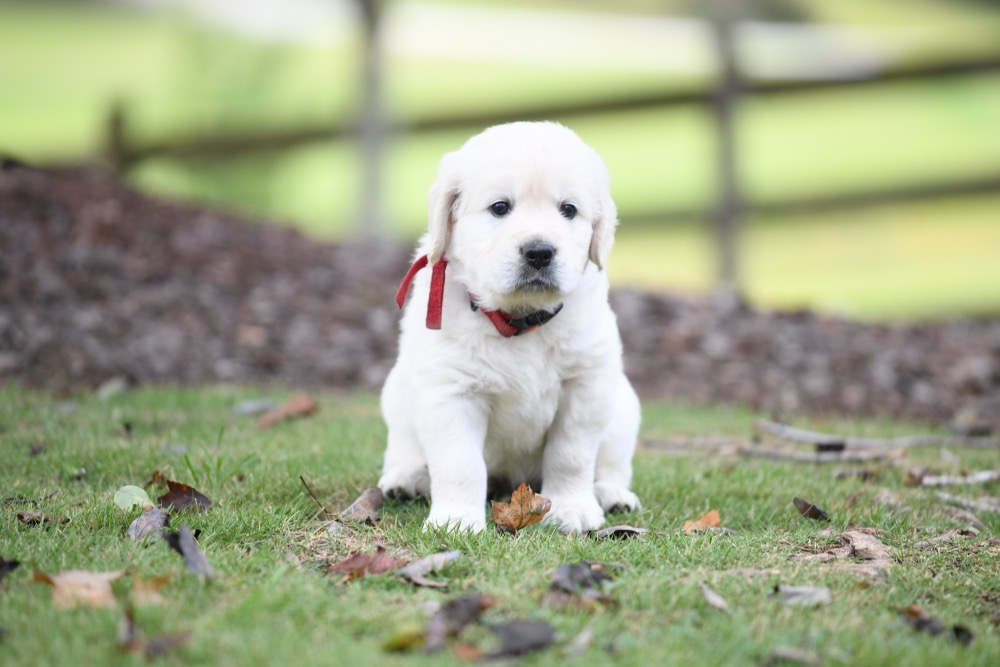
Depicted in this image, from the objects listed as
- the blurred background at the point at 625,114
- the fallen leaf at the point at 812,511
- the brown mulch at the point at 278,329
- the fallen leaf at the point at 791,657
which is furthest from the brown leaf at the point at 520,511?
the blurred background at the point at 625,114

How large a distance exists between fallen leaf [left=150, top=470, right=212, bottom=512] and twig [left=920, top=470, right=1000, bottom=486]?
3009 millimetres

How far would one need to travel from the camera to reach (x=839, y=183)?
1148cm

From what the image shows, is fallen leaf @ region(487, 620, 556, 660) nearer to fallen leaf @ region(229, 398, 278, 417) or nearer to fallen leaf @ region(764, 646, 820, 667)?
fallen leaf @ region(764, 646, 820, 667)

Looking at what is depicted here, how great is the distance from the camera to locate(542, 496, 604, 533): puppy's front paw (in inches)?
126

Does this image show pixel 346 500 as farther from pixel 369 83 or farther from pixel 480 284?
pixel 369 83

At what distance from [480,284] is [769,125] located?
9002mm

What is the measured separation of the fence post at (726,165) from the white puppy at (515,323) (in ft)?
26.1

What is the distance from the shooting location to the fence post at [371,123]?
11.5 metres

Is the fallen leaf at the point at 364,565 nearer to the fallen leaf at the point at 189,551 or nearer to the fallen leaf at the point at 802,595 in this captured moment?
the fallen leaf at the point at 189,551

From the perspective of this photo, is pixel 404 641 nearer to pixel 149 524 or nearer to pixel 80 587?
pixel 80 587

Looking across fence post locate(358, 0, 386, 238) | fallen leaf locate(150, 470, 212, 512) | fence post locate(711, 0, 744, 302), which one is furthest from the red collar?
fence post locate(358, 0, 386, 238)

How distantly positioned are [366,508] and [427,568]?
686mm

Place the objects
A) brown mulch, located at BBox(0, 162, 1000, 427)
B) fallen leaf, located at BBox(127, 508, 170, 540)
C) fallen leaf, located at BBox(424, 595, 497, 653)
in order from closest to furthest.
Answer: fallen leaf, located at BBox(424, 595, 497, 653)
fallen leaf, located at BBox(127, 508, 170, 540)
brown mulch, located at BBox(0, 162, 1000, 427)

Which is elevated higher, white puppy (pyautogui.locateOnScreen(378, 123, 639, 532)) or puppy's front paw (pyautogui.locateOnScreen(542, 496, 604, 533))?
white puppy (pyautogui.locateOnScreen(378, 123, 639, 532))
